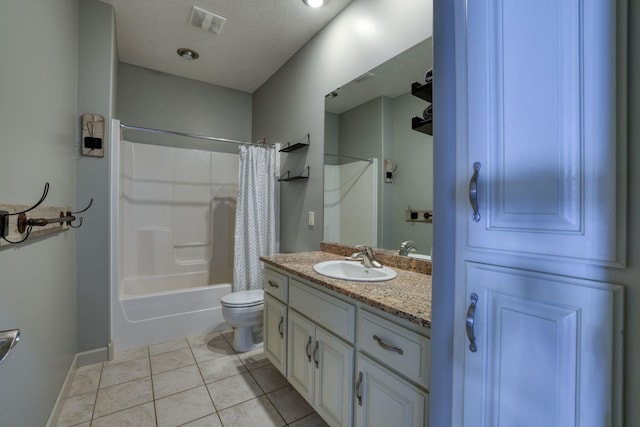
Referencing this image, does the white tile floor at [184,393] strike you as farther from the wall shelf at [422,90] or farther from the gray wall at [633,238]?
the wall shelf at [422,90]

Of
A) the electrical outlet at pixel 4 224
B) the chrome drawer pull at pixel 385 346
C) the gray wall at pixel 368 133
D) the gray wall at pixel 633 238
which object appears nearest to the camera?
the gray wall at pixel 633 238

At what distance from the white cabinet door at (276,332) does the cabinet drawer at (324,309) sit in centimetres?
16

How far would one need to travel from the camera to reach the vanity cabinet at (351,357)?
2.97 ft

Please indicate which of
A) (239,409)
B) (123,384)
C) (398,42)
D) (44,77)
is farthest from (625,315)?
(123,384)

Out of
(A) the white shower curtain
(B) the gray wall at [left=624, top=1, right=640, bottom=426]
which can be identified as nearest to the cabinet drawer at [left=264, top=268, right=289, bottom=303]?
(A) the white shower curtain

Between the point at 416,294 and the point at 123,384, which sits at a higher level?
the point at 416,294

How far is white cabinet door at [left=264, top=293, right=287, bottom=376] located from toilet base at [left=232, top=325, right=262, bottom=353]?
0.44m

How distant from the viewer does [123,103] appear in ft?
9.39

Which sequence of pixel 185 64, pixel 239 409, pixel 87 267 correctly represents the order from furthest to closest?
pixel 185 64 → pixel 87 267 → pixel 239 409

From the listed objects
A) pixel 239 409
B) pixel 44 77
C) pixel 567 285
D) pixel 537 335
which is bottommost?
pixel 239 409

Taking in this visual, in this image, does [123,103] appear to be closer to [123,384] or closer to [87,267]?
[87,267]

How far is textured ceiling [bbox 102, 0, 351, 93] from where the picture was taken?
6.67ft

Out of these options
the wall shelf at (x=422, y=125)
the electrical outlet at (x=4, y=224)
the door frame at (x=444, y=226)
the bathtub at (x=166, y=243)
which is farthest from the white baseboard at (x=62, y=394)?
the wall shelf at (x=422, y=125)

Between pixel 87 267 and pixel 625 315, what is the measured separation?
269 centimetres
